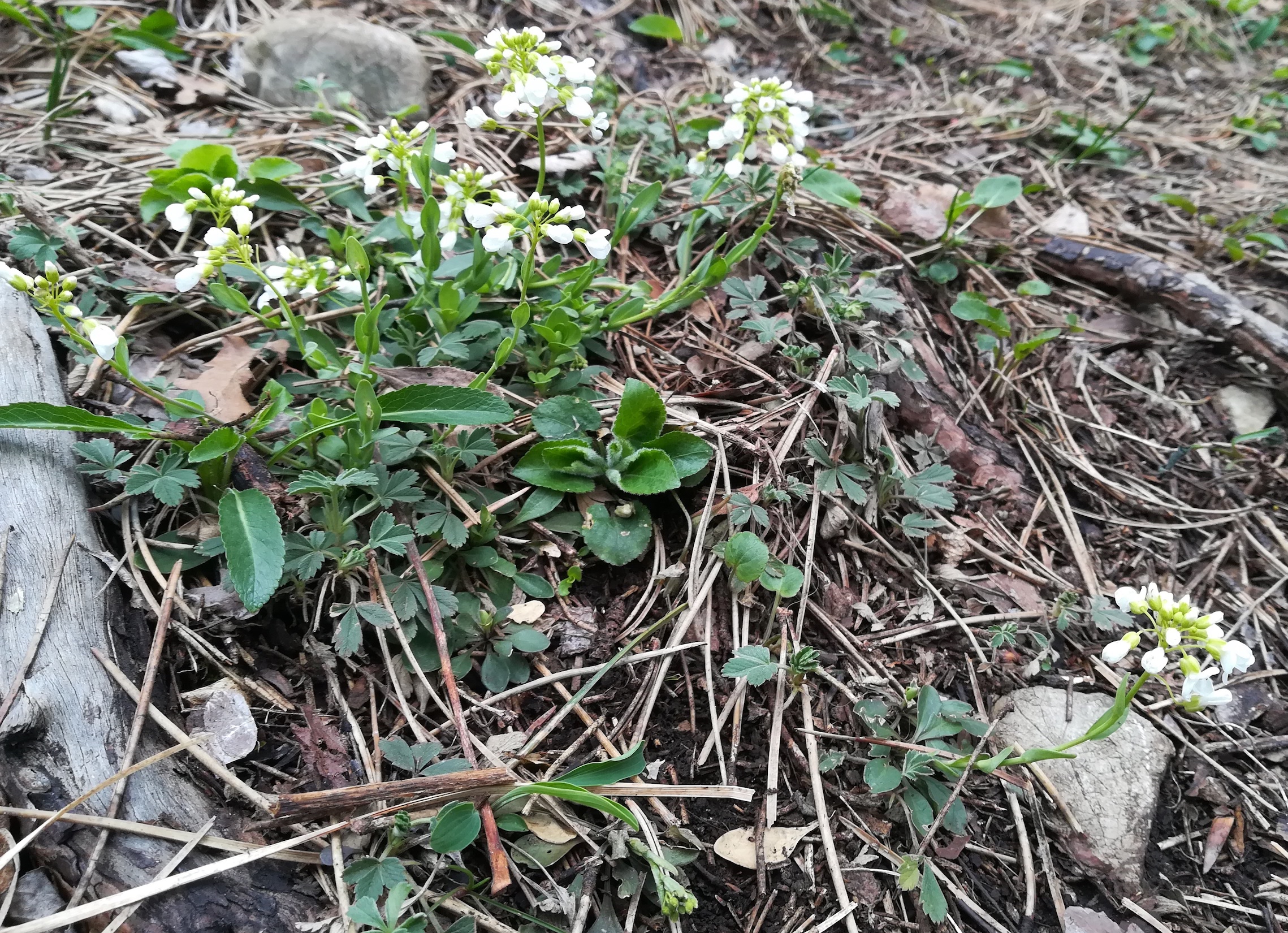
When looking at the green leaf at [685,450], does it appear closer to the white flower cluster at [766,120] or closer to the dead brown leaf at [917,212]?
the white flower cluster at [766,120]

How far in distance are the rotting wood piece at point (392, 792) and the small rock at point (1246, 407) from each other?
2.68 meters

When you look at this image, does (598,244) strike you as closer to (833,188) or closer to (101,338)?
(101,338)

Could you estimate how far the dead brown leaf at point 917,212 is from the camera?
9.32ft

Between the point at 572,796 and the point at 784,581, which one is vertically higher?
the point at 784,581

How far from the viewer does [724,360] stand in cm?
237

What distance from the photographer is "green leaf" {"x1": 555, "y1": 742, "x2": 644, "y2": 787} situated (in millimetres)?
1543

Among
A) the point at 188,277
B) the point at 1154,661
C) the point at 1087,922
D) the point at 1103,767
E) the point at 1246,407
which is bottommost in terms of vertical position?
the point at 1087,922

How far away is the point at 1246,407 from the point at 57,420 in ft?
11.6

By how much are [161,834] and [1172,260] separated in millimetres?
3715

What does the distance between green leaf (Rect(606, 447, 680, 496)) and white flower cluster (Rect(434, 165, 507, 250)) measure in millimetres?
716

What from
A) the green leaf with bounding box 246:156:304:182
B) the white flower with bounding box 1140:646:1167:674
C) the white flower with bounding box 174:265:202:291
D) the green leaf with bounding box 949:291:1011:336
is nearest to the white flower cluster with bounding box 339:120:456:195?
the white flower with bounding box 174:265:202:291

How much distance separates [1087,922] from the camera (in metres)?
1.66

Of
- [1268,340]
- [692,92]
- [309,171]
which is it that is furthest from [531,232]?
[1268,340]

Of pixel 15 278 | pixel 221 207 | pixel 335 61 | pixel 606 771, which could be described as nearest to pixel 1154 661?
pixel 606 771
